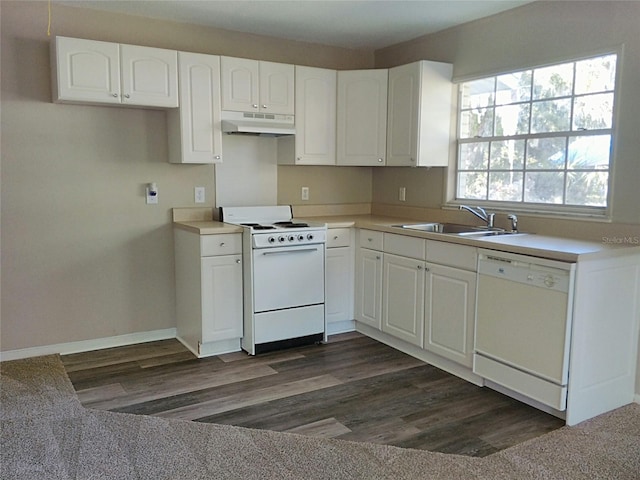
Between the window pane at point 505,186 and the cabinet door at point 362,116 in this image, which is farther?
the cabinet door at point 362,116

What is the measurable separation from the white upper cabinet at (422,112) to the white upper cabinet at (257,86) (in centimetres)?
87

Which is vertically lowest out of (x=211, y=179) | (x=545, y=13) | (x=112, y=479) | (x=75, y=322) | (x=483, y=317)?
(x=112, y=479)

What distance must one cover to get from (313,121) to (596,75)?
2046 mm

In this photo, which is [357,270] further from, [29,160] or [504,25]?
[29,160]

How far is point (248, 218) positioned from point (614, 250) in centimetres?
263

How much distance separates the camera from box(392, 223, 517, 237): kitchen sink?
3.62 m

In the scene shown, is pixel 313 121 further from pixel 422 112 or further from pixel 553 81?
pixel 553 81

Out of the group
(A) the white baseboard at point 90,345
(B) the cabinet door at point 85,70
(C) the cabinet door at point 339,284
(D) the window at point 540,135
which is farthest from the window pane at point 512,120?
(A) the white baseboard at point 90,345

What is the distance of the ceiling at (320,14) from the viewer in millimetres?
3570

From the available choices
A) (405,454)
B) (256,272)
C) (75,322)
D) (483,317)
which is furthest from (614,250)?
(75,322)

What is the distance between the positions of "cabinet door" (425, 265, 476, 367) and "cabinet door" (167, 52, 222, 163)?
5.98 ft

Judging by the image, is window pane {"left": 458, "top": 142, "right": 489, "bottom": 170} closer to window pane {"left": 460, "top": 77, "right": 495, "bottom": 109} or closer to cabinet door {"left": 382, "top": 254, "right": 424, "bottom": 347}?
window pane {"left": 460, "top": 77, "right": 495, "bottom": 109}

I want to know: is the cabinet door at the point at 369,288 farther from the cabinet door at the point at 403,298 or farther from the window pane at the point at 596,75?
the window pane at the point at 596,75

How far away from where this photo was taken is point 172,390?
3.24 m
